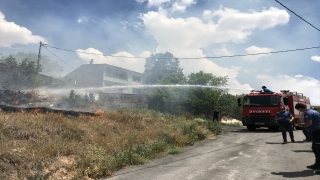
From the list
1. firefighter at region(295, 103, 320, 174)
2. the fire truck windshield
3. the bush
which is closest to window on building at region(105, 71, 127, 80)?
the fire truck windshield

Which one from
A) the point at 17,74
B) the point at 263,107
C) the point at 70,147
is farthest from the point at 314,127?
the point at 17,74

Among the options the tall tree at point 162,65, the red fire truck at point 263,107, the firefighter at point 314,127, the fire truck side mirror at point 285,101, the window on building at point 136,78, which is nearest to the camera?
the firefighter at point 314,127

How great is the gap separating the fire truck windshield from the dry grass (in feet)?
21.9

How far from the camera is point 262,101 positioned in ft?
52.3

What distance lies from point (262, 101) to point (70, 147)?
41.8 ft

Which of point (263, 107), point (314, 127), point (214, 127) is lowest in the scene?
point (214, 127)

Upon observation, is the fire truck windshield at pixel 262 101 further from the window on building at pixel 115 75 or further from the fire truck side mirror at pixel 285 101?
the window on building at pixel 115 75

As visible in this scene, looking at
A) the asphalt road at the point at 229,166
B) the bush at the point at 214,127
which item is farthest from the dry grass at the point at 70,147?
the bush at the point at 214,127

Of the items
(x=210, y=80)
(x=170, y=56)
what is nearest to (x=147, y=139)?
(x=210, y=80)

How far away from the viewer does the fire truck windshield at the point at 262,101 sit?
51.0 feet

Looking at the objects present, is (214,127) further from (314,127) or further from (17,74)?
(17,74)

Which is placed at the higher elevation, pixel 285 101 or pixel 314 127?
pixel 285 101

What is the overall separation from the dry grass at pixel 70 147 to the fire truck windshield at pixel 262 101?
6.69 metres

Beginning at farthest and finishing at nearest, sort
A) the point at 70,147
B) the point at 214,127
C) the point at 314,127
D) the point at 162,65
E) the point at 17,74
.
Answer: the point at 162,65 → the point at 17,74 → the point at 214,127 → the point at 70,147 → the point at 314,127
